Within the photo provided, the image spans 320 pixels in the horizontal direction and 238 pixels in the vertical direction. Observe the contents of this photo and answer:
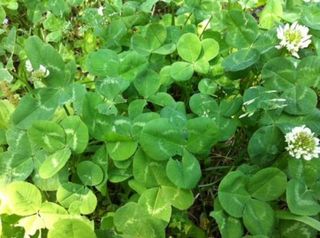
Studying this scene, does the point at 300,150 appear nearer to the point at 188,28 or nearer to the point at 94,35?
the point at 188,28

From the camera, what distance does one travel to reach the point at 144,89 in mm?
1622

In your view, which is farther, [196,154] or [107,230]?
[196,154]

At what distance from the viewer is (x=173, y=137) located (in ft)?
4.66

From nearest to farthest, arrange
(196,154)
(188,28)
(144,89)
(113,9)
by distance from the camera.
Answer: (196,154) < (144,89) < (188,28) < (113,9)

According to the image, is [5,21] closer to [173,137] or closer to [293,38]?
[173,137]

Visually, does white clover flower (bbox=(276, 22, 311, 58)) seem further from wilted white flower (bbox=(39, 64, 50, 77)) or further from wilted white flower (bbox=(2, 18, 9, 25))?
wilted white flower (bbox=(2, 18, 9, 25))

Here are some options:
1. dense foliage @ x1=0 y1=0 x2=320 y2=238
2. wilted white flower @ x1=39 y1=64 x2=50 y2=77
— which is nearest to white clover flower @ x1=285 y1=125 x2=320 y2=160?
dense foliage @ x1=0 y1=0 x2=320 y2=238

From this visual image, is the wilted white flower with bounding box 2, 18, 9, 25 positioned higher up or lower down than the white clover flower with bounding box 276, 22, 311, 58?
lower down

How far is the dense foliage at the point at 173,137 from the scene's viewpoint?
1.40m

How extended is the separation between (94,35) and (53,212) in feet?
2.75

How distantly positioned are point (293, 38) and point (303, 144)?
332mm

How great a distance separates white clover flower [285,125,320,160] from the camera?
141 cm

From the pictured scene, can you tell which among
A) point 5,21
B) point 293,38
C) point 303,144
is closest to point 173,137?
point 303,144

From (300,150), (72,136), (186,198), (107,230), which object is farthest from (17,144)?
(300,150)
